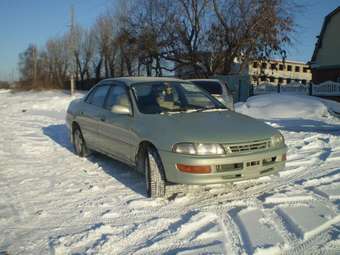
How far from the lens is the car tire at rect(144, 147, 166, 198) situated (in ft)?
15.5

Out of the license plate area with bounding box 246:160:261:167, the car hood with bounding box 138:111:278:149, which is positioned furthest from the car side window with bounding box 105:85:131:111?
the license plate area with bounding box 246:160:261:167

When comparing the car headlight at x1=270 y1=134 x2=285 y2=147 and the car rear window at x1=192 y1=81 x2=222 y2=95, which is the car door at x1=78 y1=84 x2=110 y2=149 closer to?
the car headlight at x1=270 y1=134 x2=285 y2=147

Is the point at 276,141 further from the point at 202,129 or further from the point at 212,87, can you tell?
the point at 212,87

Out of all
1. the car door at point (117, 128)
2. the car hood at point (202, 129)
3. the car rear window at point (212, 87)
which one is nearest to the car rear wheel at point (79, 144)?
the car door at point (117, 128)

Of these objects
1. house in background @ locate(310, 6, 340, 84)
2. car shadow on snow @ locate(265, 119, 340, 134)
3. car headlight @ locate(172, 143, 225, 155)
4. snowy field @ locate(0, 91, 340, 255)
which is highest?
house in background @ locate(310, 6, 340, 84)

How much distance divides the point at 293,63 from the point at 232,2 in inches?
1986

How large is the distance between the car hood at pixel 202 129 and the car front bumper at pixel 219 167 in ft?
0.62

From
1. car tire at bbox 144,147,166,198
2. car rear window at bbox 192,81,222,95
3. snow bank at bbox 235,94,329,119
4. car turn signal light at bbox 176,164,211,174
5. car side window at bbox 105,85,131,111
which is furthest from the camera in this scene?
snow bank at bbox 235,94,329,119

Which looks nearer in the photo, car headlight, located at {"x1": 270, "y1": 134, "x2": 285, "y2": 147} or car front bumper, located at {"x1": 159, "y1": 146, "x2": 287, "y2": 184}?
car front bumper, located at {"x1": 159, "y1": 146, "x2": 287, "y2": 184}

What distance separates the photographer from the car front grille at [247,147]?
4.42 meters

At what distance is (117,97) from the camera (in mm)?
6043

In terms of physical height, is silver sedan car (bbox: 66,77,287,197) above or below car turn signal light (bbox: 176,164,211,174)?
above

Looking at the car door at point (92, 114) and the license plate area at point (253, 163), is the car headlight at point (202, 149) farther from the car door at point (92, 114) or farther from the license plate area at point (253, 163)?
the car door at point (92, 114)

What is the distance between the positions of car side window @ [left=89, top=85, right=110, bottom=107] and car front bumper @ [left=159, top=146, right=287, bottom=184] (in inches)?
92.5
